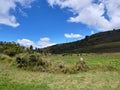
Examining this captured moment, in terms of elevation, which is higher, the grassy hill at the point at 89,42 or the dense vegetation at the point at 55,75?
the grassy hill at the point at 89,42

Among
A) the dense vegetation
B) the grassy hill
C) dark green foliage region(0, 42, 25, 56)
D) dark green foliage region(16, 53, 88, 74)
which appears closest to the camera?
the dense vegetation

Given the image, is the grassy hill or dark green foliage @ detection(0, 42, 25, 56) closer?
dark green foliage @ detection(0, 42, 25, 56)

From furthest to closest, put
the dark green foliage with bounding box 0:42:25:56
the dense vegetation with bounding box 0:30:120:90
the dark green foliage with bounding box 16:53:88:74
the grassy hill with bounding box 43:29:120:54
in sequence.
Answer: the grassy hill with bounding box 43:29:120:54 → the dark green foliage with bounding box 0:42:25:56 → the dark green foliage with bounding box 16:53:88:74 → the dense vegetation with bounding box 0:30:120:90

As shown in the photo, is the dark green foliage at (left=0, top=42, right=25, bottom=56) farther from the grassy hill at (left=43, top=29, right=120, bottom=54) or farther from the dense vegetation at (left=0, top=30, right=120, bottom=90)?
the grassy hill at (left=43, top=29, right=120, bottom=54)

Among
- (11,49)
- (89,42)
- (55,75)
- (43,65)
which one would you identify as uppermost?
(89,42)

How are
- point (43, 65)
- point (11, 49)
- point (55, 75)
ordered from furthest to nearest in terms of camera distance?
point (11, 49)
point (43, 65)
point (55, 75)

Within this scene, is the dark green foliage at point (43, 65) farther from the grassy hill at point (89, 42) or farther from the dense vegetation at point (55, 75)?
the grassy hill at point (89, 42)

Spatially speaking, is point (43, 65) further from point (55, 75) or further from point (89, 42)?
point (89, 42)

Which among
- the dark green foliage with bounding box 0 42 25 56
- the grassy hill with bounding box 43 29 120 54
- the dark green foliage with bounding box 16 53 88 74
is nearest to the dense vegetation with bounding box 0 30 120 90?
the dark green foliage with bounding box 16 53 88 74

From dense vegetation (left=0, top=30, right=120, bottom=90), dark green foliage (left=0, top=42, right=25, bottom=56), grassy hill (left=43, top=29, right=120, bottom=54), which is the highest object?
grassy hill (left=43, top=29, right=120, bottom=54)

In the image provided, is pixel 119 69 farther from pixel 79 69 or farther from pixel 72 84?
pixel 72 84

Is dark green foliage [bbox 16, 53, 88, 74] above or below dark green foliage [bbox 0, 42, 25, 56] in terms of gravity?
below

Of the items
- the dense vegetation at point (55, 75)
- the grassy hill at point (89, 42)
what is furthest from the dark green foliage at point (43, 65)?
the grassy hill at point (89, 42)

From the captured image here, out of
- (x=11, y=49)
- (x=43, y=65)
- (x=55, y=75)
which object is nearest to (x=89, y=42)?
(x=11, y=49)
